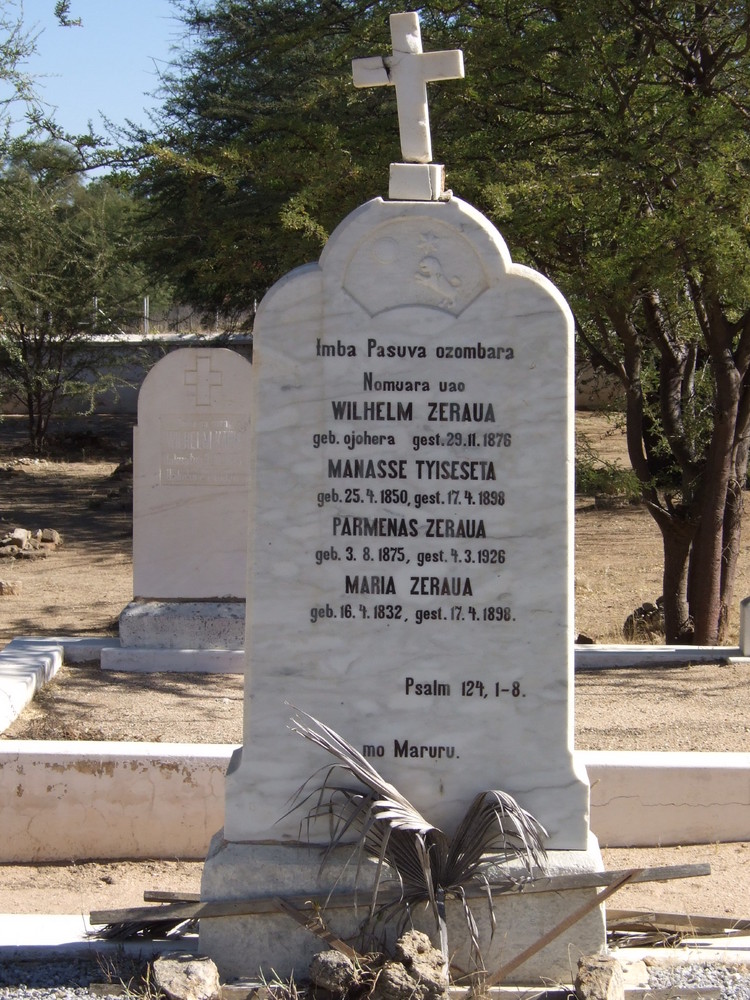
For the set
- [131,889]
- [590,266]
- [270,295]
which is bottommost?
[131,889]

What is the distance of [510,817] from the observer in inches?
140

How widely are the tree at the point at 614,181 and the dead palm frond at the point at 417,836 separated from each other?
454 centimetres

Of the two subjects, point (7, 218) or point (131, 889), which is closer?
point (131, 889)

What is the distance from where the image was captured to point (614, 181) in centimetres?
768

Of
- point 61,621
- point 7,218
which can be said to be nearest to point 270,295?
point 61,621

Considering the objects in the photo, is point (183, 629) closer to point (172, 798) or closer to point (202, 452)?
point (202, 452)

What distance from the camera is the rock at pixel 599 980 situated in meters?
3.19

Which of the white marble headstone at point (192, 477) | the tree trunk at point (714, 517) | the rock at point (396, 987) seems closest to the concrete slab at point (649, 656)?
the tree trunk at point (714, 517)

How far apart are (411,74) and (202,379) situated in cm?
425

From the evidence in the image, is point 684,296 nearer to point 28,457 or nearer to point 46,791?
point 46,791

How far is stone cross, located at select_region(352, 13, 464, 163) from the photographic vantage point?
12.8 ft

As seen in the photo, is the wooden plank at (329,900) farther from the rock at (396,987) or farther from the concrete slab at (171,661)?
the concrete slab at (171,661)

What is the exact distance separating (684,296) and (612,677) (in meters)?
3.35

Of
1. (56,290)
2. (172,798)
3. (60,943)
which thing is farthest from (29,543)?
(60,943)
